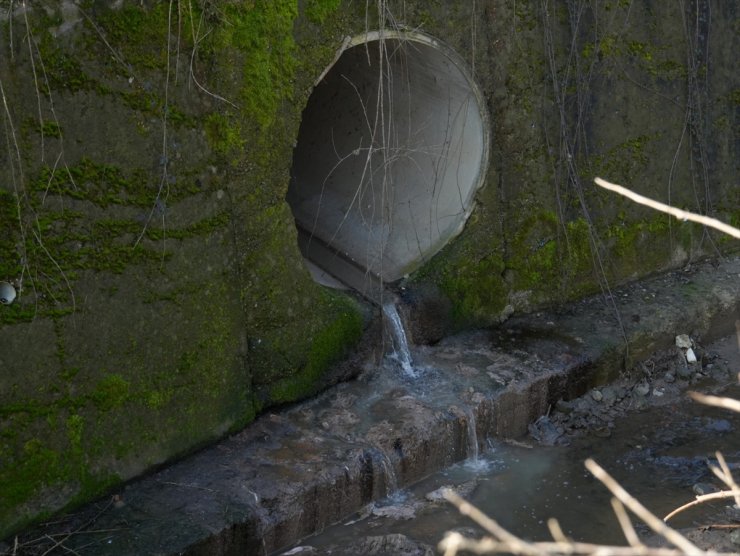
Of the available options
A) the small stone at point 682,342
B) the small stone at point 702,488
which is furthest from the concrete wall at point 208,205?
the small stone at point 702,488

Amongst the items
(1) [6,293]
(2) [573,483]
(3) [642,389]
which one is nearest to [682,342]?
(3) [642,389]

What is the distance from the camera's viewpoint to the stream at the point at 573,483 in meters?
4.52

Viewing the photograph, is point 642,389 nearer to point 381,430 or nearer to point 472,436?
point 472,436

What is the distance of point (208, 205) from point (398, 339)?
5.39 feet

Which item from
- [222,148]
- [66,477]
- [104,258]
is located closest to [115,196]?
[104,258]

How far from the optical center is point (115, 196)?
163 inches

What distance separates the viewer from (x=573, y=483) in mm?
4980

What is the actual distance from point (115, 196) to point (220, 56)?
875mm

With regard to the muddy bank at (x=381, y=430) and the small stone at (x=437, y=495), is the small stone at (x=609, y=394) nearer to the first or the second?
the muddy bank at (x=381, y=430)

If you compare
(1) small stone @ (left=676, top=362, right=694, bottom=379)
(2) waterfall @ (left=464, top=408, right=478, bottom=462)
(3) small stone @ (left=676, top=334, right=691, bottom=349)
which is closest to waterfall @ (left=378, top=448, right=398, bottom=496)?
(2) waterfall @ (left=464, top=408, right=478, bottom=462)

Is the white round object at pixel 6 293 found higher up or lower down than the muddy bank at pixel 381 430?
higher up

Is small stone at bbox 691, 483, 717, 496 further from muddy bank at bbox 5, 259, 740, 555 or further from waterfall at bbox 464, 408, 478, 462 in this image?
waterfall at bbox 464, 408, 478, 462

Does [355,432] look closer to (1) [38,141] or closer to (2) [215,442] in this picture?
(2) [215,442]

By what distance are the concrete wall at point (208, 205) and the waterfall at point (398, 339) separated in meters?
0.23
